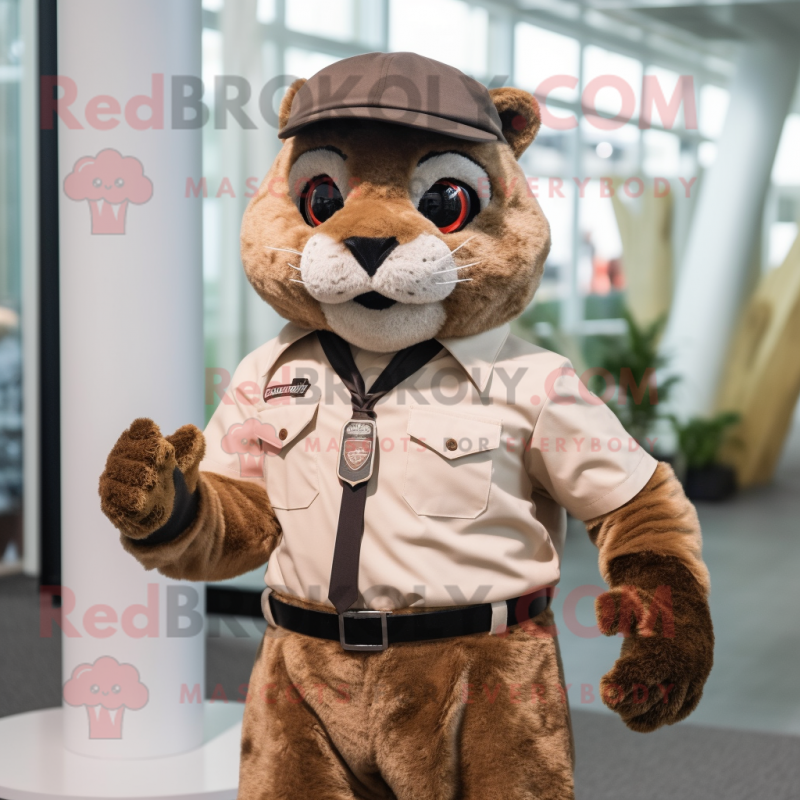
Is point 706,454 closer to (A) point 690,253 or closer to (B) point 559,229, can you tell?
(A) point 690,253

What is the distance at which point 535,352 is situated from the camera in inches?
62.9

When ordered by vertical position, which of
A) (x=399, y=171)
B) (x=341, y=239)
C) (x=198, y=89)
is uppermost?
(x=198, y=89)

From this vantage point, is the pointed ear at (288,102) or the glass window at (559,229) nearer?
the pointed ear at (288,102)

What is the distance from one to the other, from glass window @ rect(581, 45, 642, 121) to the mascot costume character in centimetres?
187

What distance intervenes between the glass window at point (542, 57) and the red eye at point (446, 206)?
2007 mm

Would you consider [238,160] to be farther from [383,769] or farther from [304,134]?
[383,769]

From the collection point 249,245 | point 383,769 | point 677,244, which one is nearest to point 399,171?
point 249,245

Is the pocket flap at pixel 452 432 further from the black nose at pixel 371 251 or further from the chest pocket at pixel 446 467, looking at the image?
the black nose at pixel 371 251

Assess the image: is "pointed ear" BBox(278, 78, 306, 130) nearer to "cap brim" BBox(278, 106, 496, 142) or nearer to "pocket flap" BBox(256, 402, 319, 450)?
"cap brim" BBox(278, 106, 496, 142)

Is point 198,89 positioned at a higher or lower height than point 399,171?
higher

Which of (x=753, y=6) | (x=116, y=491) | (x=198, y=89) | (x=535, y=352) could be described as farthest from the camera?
(x=753, y=6)

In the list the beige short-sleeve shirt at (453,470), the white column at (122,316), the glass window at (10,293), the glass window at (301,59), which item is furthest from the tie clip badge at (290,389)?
the glass window at (10,293)

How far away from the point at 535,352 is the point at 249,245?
467 mm

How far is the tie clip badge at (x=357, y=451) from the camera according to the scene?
1.49m
